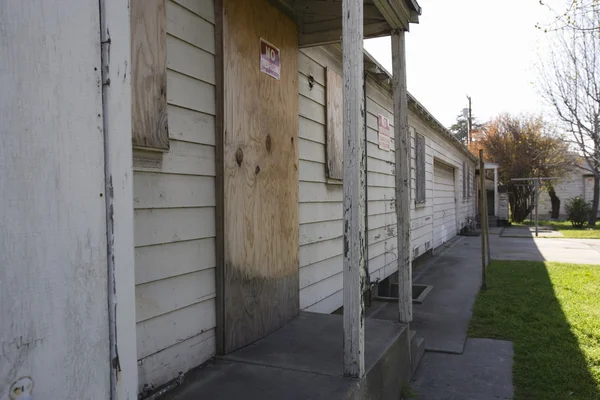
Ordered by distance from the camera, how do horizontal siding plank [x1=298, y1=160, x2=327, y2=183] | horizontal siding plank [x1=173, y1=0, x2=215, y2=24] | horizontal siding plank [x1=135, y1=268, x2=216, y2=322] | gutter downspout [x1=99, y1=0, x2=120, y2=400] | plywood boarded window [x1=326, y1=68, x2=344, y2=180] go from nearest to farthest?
gutter downspout [x1=99, y1=0, x2=120, y2=400] → horizontal siding plank [x1=135, y1=268, x2=216, y2=322] → horizontal siding plank [x1=173, y1=0, x2=215, y2=24] → horizontal siding plank [x1=298, y1=160, x2=327, y2=183] → plywood boarded window [x1=326, y1=68, x2=344, y2=180]

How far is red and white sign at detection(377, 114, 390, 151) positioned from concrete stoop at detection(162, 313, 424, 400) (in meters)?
3.61

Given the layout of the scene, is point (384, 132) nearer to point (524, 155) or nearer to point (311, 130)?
point (311, 130)

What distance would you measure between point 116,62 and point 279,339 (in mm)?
2349

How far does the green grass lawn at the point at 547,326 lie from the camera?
11.5ft

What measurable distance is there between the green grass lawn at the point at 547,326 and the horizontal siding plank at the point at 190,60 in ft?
10.2

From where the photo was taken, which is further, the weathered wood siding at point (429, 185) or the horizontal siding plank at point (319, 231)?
the weathered wood siding at point (429, 185)

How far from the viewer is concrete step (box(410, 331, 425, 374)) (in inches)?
146

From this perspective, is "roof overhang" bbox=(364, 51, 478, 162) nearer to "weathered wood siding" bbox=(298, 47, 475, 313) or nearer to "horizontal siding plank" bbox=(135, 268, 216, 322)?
"weathered wood siding" bbox=(298, 47, 475, 313)

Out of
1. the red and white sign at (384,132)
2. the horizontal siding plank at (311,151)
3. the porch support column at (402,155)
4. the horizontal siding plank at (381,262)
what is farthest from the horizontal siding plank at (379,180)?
the porch support column at (402,155)

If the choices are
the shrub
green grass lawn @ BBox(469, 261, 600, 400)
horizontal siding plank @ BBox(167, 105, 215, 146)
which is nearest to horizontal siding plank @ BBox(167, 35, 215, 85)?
horizontal siding plank @ BBox(167, 105, 215, 146)

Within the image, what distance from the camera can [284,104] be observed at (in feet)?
11.4

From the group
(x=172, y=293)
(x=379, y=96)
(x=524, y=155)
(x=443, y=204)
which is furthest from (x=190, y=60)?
(x=524, y=155)

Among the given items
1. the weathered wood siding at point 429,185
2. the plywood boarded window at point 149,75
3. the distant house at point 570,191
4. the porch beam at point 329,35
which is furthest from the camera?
the distant house at point 570,191

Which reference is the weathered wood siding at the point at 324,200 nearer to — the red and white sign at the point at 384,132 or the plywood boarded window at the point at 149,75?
the red and white sign at the point at 384,132
